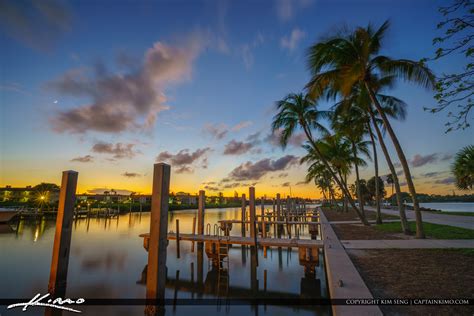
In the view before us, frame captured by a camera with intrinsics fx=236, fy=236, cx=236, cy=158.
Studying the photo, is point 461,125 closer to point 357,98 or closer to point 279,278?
point 279,278

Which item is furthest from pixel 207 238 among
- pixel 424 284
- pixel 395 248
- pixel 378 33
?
pixel 378 33

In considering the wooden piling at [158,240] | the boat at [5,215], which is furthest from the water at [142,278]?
the boat at [5,215]

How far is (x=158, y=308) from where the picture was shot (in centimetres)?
559

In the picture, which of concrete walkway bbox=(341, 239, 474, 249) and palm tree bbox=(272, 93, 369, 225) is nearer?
concrete walkway bbox=(341, 239, 474, 249)

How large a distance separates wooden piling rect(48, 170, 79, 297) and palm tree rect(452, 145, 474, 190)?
33.2m

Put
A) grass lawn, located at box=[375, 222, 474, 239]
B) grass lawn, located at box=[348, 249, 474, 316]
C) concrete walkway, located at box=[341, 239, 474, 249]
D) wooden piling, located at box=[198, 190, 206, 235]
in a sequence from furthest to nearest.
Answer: wooden piling, located at box=[198, 190, 206, 235], grass lawn, located at box=[375, 222, 474, 239], concrete walkway, located at box=[341, 239, 474, 249], grass lawn, located at box=[348, 249, 474, 316]

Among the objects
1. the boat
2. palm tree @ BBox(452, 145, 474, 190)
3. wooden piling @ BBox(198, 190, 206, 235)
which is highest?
palm tree @ BBox(452, 145, 474, 190)

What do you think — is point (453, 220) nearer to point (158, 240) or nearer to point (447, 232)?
point (447, 232)

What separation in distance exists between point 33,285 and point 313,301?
1043cm

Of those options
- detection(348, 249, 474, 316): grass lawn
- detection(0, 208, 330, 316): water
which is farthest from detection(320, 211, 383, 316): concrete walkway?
detection(0, 208, 330, 316): water

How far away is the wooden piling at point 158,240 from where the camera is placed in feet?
17.4

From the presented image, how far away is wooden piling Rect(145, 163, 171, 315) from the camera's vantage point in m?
5.29

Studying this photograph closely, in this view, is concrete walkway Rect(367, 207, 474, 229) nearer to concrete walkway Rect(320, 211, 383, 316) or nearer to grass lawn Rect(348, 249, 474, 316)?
grass lawn Rect(348, 249, 474, 316)

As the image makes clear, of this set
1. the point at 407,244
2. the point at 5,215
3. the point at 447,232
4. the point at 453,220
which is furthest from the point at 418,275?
the point at 5,215
